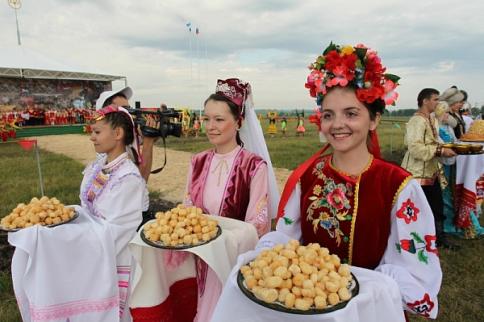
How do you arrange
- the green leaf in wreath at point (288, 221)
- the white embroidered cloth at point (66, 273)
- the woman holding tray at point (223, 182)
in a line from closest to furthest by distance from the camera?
the green leaf in wreath at point (288, 221), the white embroidered cloth at point (66, 273), the woman holding tray at point (223, 182)

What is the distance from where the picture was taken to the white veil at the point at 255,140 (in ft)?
9.52

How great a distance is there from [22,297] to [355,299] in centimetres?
250

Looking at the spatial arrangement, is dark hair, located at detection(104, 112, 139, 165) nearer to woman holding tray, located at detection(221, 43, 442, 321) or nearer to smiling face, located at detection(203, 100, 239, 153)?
smiling face, located at detection(203, 100, 239, 153)

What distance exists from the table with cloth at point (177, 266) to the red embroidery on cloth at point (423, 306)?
104 centimetres

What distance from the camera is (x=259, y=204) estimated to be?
2566 mm

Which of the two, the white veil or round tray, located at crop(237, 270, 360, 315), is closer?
round tray, located at crop(237, 270, 360, 315)

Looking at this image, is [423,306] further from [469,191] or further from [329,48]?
[469,191]

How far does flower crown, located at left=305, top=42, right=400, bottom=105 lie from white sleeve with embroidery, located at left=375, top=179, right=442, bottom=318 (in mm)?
486

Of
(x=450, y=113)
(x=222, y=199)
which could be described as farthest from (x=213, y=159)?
(x=450, y=113)

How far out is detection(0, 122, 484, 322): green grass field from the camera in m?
3.50

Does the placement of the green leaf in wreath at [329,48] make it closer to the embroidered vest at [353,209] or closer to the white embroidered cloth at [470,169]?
the embroidered vest at [353,209]

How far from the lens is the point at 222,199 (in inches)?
104

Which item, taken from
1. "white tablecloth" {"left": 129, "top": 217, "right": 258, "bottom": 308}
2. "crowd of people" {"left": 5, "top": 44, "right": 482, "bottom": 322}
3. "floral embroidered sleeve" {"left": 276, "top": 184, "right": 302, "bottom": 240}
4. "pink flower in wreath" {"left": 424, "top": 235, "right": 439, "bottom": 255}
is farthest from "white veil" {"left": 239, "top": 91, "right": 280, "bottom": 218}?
"pink flower in wreath" {"left": 424, "top": 235, "right": 439, "bottom": 255}

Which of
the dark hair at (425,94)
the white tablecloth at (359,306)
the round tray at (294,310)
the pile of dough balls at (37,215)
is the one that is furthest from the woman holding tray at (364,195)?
the dark hair at (425,94)
